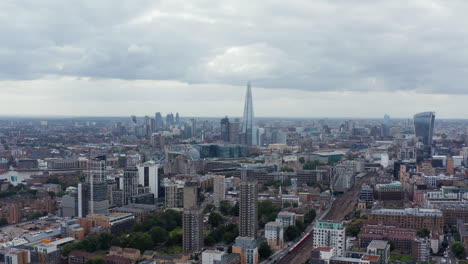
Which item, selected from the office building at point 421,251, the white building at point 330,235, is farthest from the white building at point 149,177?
the office building at point 421,251

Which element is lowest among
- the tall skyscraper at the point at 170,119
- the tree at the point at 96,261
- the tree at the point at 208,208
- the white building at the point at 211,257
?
the tree at the point at 208,208

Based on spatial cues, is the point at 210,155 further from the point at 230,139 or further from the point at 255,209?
the point at 255,209

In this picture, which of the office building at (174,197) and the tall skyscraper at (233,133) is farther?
the tall skyscraper at (233,133)

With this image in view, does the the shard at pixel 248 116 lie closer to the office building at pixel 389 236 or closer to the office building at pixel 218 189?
the office building at pixel 218 189

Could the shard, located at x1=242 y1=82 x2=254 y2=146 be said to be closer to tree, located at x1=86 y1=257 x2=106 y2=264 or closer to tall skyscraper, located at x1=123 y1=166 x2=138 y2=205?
tall skyscraper, located at x1=123 y1=166 x2=138 y2=205

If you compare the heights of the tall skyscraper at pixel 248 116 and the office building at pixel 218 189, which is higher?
the tall skyscraper at pixel 248 116

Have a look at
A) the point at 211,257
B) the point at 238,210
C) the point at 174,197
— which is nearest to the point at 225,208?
the point at 238,210

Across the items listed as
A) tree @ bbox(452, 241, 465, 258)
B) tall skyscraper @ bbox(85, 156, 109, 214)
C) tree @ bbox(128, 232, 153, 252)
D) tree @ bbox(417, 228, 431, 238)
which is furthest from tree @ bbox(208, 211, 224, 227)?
tree @ bbox(452, 241, 465, 258)

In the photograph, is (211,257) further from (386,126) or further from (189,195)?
(386,126)
